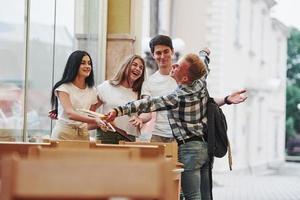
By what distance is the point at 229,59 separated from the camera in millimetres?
23141

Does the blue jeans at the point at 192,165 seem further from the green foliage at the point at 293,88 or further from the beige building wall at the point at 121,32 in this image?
the green foliage at the point at 293,88

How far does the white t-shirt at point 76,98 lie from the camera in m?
5.50

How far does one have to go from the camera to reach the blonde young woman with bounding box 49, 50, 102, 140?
18.0 feet

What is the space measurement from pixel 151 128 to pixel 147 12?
10625mm

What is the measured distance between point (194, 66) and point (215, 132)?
45 centimetres

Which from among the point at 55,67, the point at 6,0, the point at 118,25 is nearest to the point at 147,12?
the point at 118,25

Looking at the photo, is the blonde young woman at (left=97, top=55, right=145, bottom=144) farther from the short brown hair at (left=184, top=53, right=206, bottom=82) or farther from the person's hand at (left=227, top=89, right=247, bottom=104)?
the short brown hair at (left=184, top=53, right=206, bottom=82)

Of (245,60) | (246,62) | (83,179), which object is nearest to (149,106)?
(83,179)

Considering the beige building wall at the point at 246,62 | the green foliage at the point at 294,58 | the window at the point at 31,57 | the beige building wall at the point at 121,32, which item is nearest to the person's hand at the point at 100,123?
the window at the point at 31,57

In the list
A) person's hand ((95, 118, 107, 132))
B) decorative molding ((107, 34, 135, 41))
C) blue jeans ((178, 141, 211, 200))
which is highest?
decorative molding ((107, 34, 135, 41))

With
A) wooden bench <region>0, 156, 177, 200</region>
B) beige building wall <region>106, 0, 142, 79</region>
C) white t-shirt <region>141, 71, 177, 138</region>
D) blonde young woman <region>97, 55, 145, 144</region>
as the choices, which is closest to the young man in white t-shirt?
white t-shirt <region>141, 71, 177, 138</region>

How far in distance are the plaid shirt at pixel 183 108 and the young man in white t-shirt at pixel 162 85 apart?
0.33 metres

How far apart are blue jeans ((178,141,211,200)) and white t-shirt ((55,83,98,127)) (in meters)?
0.84

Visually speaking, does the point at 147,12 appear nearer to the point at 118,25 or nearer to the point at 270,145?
the point at 118,25
